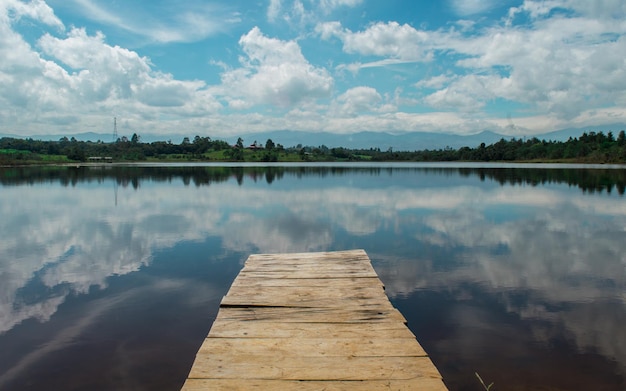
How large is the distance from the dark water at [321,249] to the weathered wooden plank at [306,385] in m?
1.77

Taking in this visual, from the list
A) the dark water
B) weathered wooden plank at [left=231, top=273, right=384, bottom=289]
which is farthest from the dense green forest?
weathered wooden plank at [left=231, top=273, right=384, bottom=289]

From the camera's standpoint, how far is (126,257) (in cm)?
1555

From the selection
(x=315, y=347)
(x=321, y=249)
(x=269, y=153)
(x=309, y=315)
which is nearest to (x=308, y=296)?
(x=309, y=315)

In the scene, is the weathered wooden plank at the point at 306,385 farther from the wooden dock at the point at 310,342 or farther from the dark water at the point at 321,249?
the dark water at the point at 321,249

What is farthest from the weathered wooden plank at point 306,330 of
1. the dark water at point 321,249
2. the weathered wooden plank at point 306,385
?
the weathered wooden plank at point 306,385

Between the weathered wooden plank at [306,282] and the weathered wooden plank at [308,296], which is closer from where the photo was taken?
the weathered wooden plank at [308,296]

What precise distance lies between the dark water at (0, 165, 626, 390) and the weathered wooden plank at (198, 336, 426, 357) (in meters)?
1.19

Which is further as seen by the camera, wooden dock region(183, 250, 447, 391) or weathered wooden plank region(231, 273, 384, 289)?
weathered wooden plank region(231, 273, 384, 289)

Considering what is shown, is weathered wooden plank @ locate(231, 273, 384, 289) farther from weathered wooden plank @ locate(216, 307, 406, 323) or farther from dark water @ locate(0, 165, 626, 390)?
weathered wooden plank @ locate(216, 307, 406, 323)

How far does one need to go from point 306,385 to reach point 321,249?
11674 mm

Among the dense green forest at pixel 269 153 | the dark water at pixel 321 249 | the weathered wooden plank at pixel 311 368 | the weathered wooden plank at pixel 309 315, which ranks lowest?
the dark water at pixel 321 249

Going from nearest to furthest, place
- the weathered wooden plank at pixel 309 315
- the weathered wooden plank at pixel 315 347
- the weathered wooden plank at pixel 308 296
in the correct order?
the weathered wooden plank at pixel 315 347, the weathered wooden plank at pixel 309 315, the weathered wooden plank at pixel 308 296

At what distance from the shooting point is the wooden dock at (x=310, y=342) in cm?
533

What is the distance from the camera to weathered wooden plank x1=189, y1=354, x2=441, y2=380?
5414 mm
